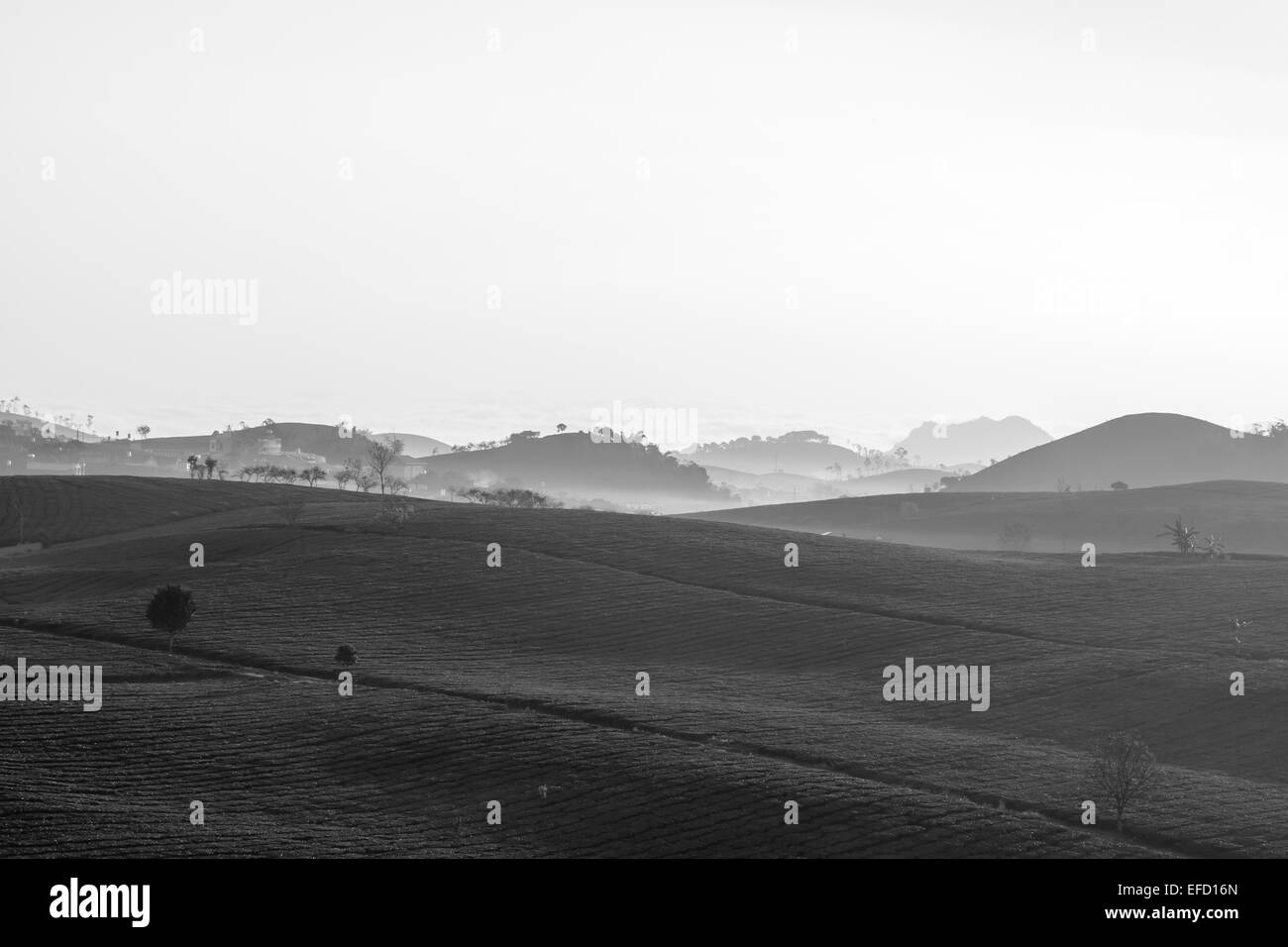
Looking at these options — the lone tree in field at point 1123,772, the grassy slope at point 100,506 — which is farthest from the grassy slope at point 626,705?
the grassy slope at point 100,506

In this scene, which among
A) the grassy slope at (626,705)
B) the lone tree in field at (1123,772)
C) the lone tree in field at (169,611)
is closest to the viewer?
the grassy slope at (626,705)

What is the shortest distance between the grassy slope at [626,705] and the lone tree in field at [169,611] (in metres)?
1.79

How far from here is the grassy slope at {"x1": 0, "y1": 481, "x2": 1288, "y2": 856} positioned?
49.4 metres

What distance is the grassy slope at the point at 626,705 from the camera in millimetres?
49375

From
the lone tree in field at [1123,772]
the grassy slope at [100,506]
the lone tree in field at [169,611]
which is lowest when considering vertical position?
the lone tree in field at [1123,772]

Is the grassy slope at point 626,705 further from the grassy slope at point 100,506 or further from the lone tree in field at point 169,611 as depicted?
the grassy slope at point 100,506

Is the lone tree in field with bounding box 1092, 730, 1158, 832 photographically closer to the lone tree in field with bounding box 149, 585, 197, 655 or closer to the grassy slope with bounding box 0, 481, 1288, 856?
the grassy slope with bounding box 0, 481, 1288, 856

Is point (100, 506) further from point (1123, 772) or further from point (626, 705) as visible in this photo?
point (1123, 772)

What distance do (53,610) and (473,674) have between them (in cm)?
4122

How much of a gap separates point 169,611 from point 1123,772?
64.0 meters

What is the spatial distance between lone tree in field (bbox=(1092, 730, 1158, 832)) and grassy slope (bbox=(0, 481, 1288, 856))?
106 centimetres

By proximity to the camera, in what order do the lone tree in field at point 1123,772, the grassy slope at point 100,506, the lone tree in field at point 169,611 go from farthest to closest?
the grassy slope at point 100,506 < the lone tree in field at point 169,611 < the lone tree in field at point 1123,772

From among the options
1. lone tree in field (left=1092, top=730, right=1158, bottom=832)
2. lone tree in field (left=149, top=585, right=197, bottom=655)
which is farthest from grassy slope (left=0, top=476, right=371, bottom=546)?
lone tree in field (left=1092, top=730, right=1158, bottom=832)

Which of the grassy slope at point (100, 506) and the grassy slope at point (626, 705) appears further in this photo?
the grassy slope at point (100, 506)
